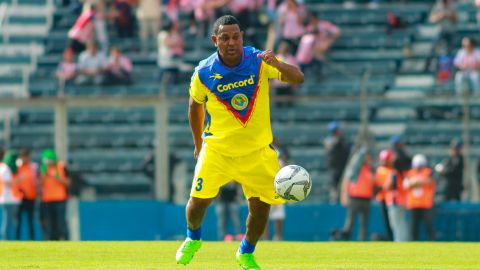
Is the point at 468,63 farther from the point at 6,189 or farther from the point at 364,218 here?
the point at 6,189

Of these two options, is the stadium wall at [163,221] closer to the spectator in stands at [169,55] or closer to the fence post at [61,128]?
the fence post at [61,128]

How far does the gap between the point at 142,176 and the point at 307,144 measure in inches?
124

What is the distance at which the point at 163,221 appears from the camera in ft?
76.6

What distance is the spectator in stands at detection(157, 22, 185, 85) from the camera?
1049 inches

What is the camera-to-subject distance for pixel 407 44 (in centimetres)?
2727

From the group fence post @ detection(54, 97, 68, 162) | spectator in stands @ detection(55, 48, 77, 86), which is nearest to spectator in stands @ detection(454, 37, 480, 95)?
fence post @ detection(54, 97, 68, 162)

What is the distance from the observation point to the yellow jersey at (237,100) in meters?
12.0

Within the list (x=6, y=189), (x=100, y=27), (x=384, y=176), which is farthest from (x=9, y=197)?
(x=384, y=176)

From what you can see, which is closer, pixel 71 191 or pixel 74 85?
pixel 71 191

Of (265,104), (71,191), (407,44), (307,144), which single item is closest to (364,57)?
(407,44)

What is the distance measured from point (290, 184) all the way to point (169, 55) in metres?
15.0

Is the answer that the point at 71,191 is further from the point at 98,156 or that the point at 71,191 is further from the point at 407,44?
the point at 407,44

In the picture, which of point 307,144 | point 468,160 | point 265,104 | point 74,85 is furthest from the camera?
point 74,85

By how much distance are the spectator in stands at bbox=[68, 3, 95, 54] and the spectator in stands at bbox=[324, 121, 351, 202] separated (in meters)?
6.58
